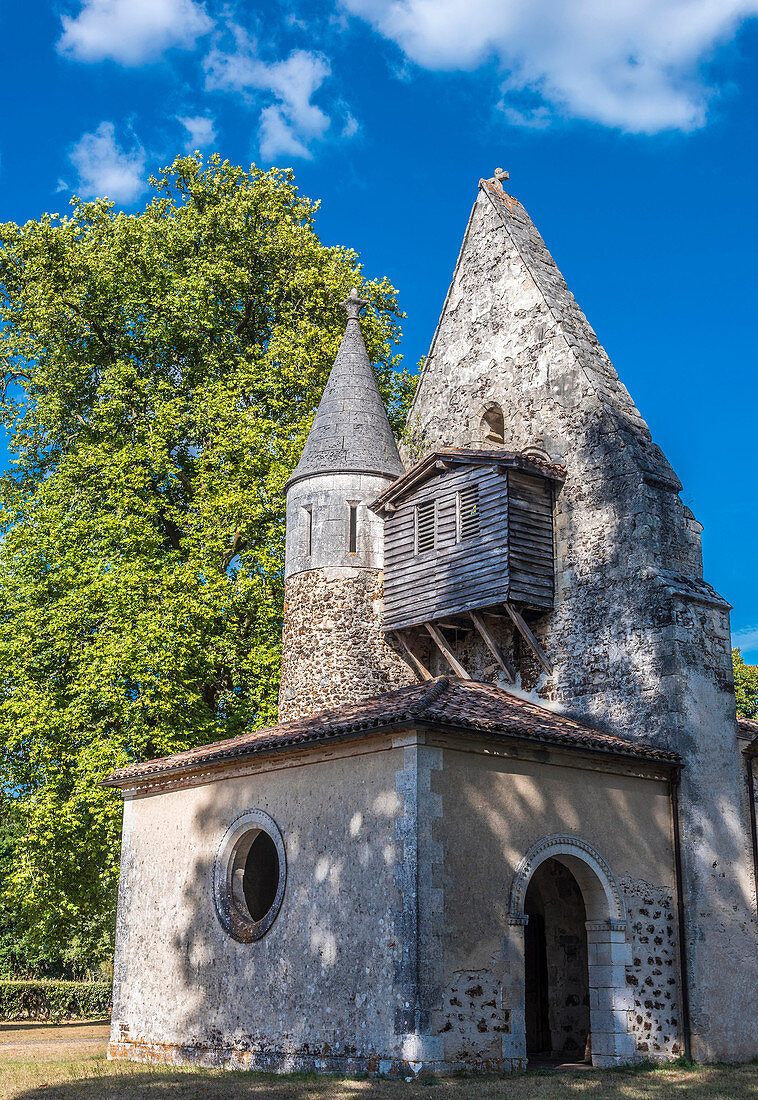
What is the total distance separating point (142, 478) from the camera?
23.6 m

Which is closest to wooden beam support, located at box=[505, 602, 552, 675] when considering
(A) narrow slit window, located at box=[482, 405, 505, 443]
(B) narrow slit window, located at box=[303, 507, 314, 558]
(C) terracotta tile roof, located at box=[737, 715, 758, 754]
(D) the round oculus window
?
(C) terracotta tile roof, located at box=[737, 715, 758, 754]

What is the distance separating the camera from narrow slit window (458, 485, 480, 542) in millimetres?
18047

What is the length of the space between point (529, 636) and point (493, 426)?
529 cm

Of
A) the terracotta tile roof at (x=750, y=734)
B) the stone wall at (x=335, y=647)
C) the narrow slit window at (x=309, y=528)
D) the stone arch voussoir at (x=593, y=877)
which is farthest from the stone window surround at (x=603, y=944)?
the narrow slit window at (x=309, y=528)

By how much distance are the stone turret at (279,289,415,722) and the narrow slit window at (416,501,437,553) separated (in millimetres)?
1058

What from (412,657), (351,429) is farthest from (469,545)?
(351,429)

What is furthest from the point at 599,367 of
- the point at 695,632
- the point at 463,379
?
the point at 695,632

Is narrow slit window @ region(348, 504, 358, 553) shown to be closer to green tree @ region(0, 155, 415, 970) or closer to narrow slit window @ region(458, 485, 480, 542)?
narrow slit window @ region(458, 485, 480, 542)

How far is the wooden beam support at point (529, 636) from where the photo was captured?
675 inches

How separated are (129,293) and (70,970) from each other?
27.0m

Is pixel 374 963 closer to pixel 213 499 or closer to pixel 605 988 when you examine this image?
pixel 605 988

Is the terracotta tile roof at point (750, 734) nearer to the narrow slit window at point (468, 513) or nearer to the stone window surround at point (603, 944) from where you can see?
the stone window surround at point (603, 944)

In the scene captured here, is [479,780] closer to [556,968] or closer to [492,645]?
[492,645]

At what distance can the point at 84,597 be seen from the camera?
2175 centimetres
